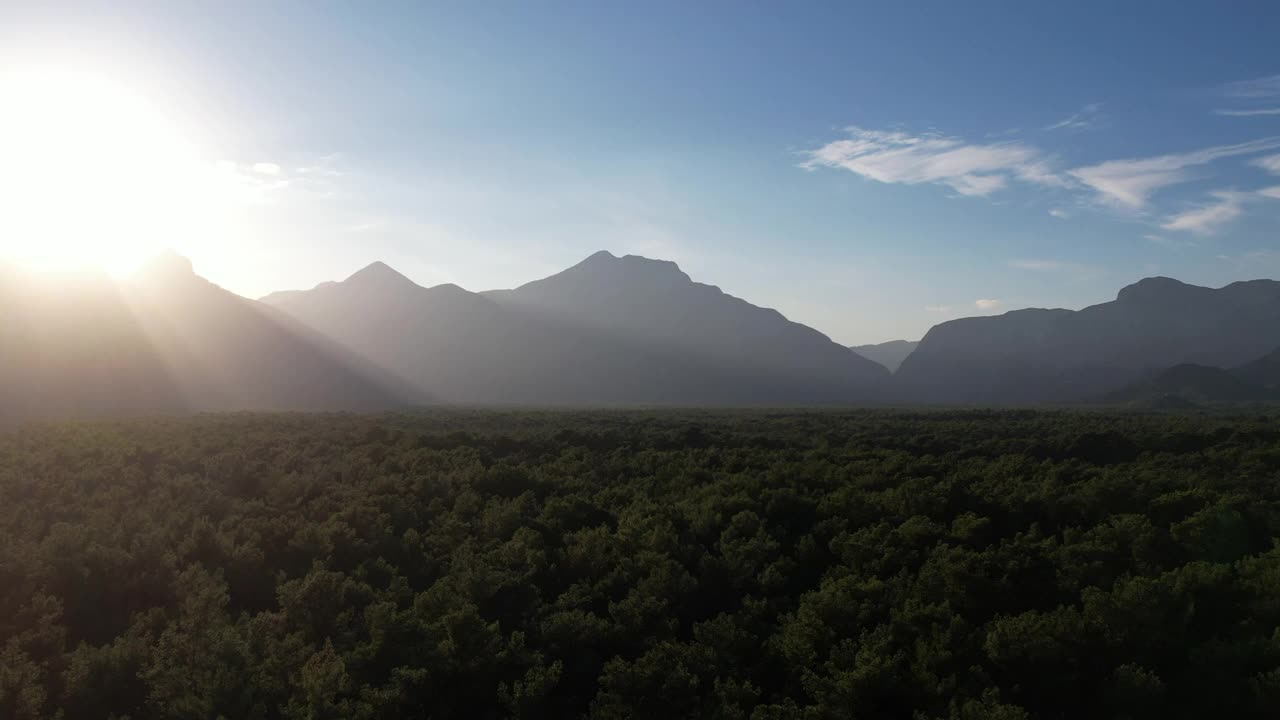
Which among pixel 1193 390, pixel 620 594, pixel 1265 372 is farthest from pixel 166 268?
pixel 1265 372

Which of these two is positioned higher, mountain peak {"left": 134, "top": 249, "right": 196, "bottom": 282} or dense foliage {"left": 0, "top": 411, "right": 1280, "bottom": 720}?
mountain peak {"left": 134, "top": 249, "right": 196, "bottom": 282}

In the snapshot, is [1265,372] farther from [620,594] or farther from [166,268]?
[166,268]

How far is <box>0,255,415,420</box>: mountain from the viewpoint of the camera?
246 ft

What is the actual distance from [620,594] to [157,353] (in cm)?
9674

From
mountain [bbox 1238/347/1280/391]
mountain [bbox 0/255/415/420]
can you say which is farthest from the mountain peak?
mountain [bbox 1238/347/1280/391]

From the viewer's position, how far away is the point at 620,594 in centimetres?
→ 1449

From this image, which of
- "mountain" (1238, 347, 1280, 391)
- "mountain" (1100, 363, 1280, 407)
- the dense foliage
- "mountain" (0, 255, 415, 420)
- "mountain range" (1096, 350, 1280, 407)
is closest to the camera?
the dense foliage

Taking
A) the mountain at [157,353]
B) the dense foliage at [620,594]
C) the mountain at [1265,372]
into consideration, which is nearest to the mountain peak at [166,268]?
the mountain at [157,353]

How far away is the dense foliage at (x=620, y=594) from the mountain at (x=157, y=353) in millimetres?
63328

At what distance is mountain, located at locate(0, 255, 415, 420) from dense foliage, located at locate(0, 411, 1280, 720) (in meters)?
63.3

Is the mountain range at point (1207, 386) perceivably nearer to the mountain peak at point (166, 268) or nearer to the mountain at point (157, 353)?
the mountain at point (157, 353)

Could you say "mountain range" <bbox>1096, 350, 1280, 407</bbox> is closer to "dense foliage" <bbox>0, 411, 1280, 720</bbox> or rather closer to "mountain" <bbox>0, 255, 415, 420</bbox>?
"dense foliage" <bbox>0, 411, 1280, 720</bbox>

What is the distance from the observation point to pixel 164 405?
8244 centimetres

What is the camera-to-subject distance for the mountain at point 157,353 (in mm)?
74938
